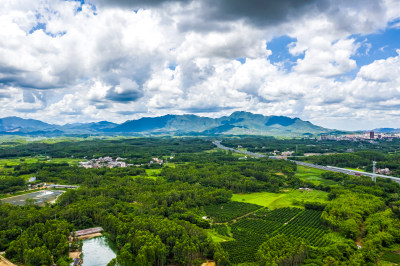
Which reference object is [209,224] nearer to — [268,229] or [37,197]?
[268,229]

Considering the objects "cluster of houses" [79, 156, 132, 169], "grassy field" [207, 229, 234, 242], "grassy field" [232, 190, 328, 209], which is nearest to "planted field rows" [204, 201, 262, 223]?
"grassy field" [232, 190, 328, 209]

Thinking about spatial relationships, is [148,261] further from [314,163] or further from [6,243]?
[314,163]

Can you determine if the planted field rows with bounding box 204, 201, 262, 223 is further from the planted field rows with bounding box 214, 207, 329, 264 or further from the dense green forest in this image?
the planted field rows with bounding box 214, 207, 329, 264

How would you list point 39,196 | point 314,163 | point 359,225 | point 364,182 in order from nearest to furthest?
point 359,225, point 39,196, point 364,182, point 314,163

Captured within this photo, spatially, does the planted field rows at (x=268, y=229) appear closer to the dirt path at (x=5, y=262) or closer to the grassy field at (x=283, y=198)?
the grassy field at (x=283, y=198)

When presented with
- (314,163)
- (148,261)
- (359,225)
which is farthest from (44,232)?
(314,163)
